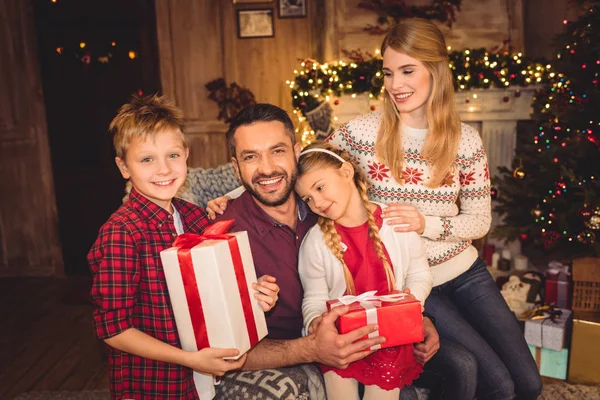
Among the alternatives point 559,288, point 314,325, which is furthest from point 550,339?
point 314,325

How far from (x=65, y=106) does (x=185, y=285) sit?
156 inches

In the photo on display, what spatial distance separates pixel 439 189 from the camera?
2053 mm

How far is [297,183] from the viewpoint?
1.83m

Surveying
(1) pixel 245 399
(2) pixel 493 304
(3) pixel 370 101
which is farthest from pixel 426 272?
(3) pixel 370 101

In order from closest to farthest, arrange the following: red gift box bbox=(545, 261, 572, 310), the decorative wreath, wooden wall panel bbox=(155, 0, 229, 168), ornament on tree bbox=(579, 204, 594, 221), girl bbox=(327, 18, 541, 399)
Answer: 1. girl bbox=(327, 18, 541, 399)
2. ornament on tree bbox=(579, 204, 594, 221)
3. red gift box bbox=(545, 261, 572, 310)
4. the decorative wreath
5. wooden wall panel bbox=(155, 0, 229, 168)

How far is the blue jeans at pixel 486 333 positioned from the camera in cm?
188

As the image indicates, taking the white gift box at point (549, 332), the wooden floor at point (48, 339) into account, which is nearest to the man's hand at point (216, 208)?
the wooden floor at point (48, 339)

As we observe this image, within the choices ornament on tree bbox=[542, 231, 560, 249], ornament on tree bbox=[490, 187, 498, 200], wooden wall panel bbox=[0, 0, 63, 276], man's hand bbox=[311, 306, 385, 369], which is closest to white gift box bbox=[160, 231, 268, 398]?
man's hand bbox=[311, 306, 385, 369]

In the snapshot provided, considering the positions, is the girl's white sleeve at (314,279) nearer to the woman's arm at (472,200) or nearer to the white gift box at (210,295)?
the white gift box at (210,295)

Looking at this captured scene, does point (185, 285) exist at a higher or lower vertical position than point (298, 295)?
higher

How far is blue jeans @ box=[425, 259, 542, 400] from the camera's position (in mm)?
1880

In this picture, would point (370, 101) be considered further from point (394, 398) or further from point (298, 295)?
point (394, 398)

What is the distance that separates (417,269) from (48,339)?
9.45 ft

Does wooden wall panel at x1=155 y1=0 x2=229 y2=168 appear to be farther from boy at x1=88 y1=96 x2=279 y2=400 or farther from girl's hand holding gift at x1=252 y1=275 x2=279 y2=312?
girl's hand holding gift at x1=252 y1=275 x2=279 y2=312
